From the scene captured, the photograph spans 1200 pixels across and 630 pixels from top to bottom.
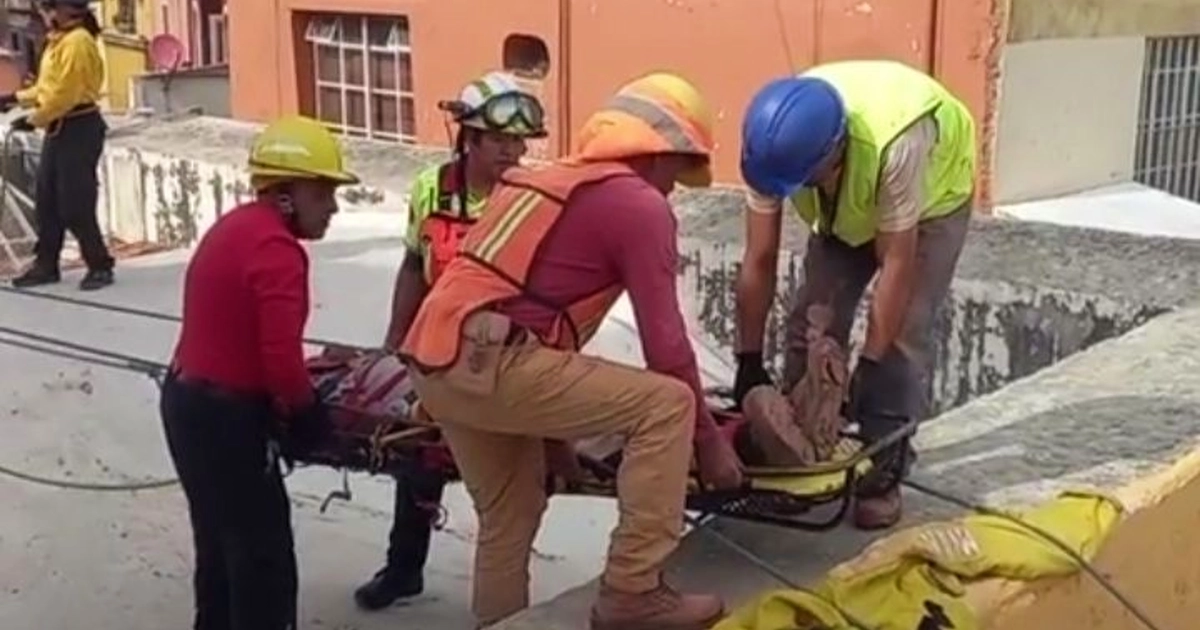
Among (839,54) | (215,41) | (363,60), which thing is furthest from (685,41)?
(215,41)

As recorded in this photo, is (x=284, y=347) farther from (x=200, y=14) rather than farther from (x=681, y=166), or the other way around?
(x=200, y=14)

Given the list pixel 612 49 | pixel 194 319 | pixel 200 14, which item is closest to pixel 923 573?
pixel 194 319

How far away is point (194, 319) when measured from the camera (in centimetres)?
407

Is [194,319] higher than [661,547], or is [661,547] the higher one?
[194,319]

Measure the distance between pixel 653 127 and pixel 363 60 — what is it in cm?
985

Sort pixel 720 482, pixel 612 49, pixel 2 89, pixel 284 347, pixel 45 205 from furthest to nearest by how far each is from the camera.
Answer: pixel 2 89, pixel 612 49, pixel 45 205, pixel 284 347, pixel 720 482

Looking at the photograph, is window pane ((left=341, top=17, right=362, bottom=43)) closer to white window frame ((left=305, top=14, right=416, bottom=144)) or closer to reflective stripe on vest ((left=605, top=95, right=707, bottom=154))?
white window frame ((left=305, top=14, right=416, bottom=144))

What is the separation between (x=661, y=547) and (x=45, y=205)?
654 cm

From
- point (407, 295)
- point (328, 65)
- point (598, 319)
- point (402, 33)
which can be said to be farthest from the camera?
point (328, 65)

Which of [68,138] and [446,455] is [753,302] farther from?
[68,138]

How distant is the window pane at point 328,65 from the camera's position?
13.3m

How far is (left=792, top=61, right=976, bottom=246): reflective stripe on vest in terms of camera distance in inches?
157

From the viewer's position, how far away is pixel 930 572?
351 centimetres

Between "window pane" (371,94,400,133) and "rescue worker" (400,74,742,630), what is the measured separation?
9.44 metres
